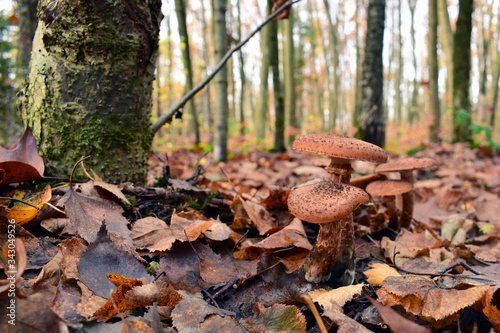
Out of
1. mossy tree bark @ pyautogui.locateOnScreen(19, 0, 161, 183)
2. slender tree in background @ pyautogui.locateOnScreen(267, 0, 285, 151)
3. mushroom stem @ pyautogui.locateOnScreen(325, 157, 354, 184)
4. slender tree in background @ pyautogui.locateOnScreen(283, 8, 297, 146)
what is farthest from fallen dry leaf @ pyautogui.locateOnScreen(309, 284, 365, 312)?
slender tree in background @ pyautogui.locateOnScreen(283, 8, 297, 146)

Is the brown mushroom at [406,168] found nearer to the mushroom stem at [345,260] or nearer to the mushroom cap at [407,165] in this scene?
the mushroom cap at [407,165]

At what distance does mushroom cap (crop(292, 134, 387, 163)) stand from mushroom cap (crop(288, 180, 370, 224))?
0.48 feet

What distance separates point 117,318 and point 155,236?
448mm

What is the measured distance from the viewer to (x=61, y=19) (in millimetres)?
1620

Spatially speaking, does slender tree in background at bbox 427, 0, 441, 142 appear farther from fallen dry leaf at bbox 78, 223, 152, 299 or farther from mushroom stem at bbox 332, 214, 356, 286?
fallen dry leaf at bbox 78, 223, 152, 299

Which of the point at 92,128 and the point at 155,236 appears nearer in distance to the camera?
the point at 155,236

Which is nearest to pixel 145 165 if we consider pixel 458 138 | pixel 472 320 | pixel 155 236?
pixel 155 236

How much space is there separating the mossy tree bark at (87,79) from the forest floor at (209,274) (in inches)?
11.5

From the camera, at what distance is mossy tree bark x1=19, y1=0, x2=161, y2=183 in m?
1.65

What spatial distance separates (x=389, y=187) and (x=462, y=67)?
7.81 m

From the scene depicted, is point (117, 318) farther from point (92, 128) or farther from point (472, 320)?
point (472, 320)

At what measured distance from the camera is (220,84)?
5598mm

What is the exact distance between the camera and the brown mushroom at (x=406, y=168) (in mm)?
1824

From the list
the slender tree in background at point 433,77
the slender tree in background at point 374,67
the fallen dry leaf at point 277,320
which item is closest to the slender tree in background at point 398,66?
the slender tree in background at point 433,77
